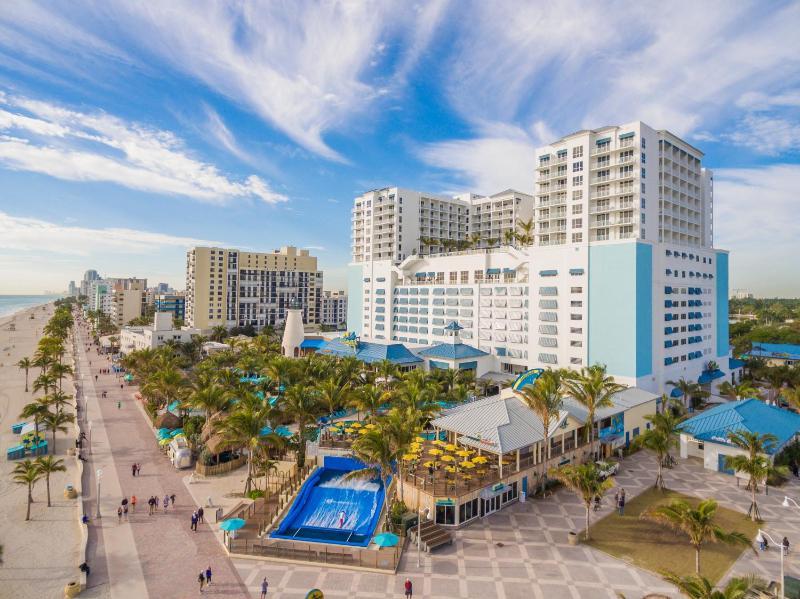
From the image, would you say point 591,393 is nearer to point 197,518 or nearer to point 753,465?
point 753,465

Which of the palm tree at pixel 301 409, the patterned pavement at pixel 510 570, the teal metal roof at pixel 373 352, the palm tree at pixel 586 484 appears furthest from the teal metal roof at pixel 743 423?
the teal metal roof at pixel 373 352

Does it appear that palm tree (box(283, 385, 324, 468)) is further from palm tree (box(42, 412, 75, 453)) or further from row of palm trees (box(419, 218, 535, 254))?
row of palm trees (box(419, 218, 535, 254))

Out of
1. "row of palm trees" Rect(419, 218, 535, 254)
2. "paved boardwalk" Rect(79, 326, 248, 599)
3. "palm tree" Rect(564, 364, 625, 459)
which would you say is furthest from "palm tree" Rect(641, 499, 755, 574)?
"row of palm trees" Rect(419, 218, 535, 254)

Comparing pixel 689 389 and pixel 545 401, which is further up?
pixel 545 401

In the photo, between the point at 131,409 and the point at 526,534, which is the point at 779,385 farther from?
the point at 131,409

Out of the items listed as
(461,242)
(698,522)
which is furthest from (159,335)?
(698,522)

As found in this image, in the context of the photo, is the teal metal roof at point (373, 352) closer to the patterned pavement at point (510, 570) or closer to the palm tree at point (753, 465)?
the patterned pavement at point (510, 570)
